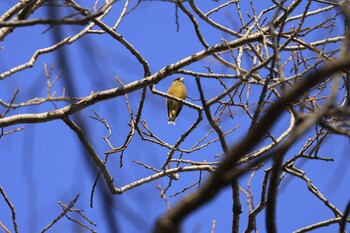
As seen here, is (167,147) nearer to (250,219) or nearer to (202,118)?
(202,118)

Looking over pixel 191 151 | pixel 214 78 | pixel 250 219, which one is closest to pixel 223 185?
pixel 250 219

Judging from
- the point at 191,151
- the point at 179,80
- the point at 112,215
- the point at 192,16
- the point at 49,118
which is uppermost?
the point at 179,80

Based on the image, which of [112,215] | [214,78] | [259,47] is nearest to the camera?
[112,215]

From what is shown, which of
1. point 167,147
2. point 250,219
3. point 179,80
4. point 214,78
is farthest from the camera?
point 179,80

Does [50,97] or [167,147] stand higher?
[50,97]

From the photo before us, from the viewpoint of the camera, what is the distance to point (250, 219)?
330 cm

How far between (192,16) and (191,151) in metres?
1.04

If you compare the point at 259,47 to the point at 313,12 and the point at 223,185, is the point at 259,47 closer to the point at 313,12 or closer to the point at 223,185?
the point at 313,12

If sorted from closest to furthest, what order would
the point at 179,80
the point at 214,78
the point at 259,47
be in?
the point at 214,78 → the point at 259,47 → the point at 179,80

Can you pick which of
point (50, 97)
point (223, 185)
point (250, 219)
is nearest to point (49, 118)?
point (50, 97)

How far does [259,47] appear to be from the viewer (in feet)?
13.6

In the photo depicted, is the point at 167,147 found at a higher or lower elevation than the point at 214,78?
lower

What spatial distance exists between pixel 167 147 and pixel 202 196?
2912 millimetres

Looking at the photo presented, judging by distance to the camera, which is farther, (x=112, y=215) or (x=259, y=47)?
(x=259, y=47)
